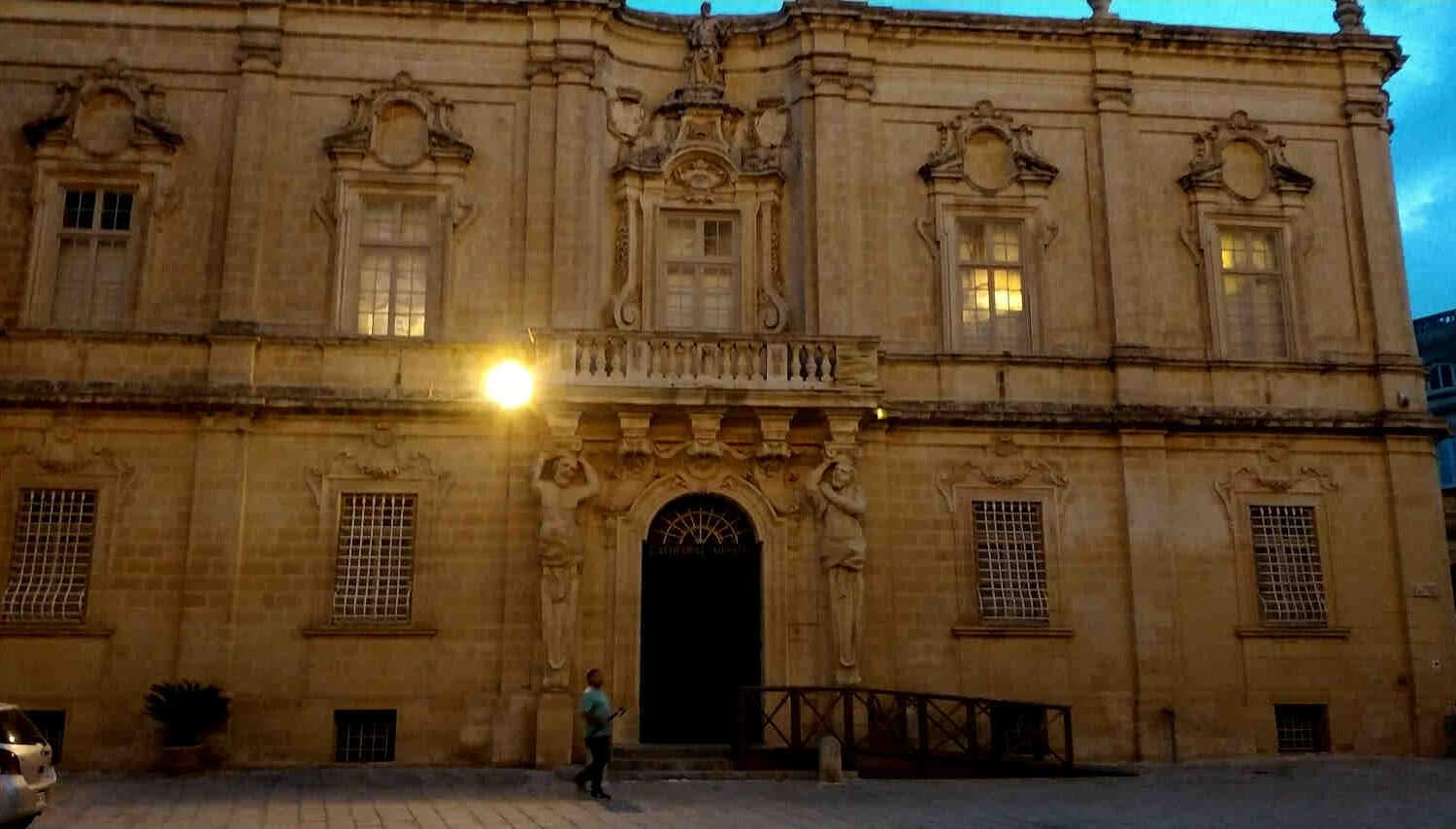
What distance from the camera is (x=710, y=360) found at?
18.6 metres

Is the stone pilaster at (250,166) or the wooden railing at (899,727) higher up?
the stone pilaster at (250,166)

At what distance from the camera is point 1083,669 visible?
19.4 metres

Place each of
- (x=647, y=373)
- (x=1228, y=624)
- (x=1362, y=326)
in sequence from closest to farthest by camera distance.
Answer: (x=647, y=373), (x=1228, y=624), (x=1362, y=326)

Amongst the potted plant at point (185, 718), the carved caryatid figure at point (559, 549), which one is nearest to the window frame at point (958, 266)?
the carved caryatid figure at point (559, 549)

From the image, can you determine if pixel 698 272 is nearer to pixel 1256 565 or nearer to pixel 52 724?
pixel 1256 565

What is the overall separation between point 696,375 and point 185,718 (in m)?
8.58

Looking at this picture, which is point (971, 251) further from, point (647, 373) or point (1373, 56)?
point (1373, 56)

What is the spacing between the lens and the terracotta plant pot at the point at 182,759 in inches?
661

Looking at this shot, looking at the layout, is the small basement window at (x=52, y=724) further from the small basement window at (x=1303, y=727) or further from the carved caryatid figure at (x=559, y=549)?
the small basement window at (x=1303, y=727)

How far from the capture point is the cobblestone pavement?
40.6ft

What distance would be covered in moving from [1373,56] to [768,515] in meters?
14.1

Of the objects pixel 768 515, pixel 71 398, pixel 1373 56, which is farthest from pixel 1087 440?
pixel 71 398

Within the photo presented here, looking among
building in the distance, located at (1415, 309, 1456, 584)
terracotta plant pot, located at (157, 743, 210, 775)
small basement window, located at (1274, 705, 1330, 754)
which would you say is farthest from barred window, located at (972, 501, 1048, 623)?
building in the distance, located at (1415, 309, 1456, 584)

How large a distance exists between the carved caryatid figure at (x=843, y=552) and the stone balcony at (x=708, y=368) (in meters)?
1.14
